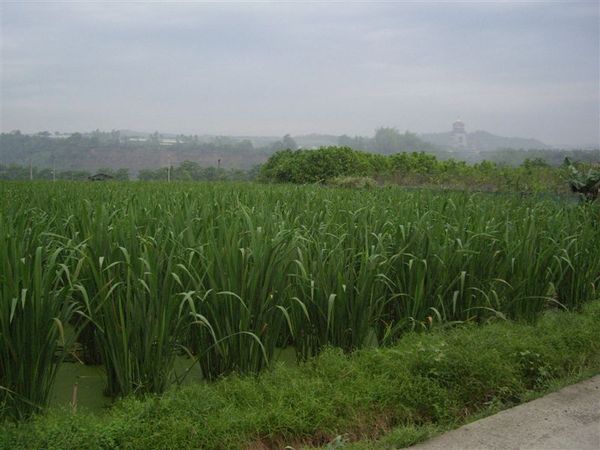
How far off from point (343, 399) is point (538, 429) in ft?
2.41

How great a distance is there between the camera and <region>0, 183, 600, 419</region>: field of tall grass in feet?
6.57

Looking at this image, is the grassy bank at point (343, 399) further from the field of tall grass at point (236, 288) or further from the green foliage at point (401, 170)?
the green foliage at point (401, 170)

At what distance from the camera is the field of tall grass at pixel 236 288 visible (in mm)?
2004

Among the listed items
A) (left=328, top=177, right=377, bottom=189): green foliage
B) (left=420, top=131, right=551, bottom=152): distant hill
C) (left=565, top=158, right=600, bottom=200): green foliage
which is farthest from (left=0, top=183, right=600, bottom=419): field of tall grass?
(left=420, top=131, right=551, bottom=152): distant hill

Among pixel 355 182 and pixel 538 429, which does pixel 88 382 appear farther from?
pixel 355 182

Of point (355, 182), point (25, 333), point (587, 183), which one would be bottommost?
point (25, 333)

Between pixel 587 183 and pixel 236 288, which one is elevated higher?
pixel 587 183

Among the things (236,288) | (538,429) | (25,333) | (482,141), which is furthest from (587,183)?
(482,141)

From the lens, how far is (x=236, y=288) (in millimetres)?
2371

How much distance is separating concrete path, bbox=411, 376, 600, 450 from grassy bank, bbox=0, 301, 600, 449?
10 cm

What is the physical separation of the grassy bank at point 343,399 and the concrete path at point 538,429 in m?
0.10

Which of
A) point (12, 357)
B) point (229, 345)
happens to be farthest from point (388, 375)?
point (12, 357)

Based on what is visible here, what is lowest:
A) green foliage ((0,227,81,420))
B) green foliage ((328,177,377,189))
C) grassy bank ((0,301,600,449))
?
grassy bank ((0,301,600,449))

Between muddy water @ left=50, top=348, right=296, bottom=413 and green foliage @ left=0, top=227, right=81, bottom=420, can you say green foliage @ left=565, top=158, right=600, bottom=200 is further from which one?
green foliage @ left=0, top=227, right=81, bottom=420
